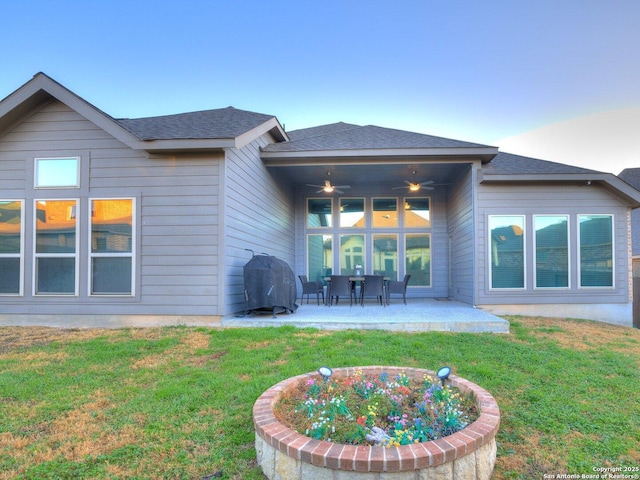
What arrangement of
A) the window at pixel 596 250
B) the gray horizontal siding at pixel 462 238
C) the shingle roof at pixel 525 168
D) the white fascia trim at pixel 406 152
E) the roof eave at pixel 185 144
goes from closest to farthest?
1. the roof eave at pixel 185 144
2. the white fascia trim at pixel 406 152
3. the shingle roof at pixel 525 168
4. the window at pixel 596 250
5. the gray horizontal siding at pixel 462 238

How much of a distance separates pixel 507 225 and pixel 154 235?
22.4 ft

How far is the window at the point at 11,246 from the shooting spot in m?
6.04

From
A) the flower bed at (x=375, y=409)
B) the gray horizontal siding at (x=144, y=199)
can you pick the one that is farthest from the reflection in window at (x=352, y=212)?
the flower bed at (x=375, y=409)

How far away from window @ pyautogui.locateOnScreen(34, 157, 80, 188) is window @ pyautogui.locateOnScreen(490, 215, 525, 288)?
7888 millimetres

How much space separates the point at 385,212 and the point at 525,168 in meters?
3.63

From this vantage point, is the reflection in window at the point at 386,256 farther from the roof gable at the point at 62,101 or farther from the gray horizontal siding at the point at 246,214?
the roof gable at the point at 62,101

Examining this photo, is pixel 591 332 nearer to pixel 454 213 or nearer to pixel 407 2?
pixel 454 213

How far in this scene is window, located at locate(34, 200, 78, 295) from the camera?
19.6ft

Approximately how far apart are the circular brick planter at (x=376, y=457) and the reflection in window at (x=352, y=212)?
802cm

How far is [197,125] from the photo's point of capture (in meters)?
6.70

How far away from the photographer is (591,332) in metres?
5.61

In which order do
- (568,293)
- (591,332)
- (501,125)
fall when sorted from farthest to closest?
(501,125) → (568,293) → (591,332)

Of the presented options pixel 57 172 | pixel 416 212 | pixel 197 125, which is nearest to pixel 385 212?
pixel 416 212

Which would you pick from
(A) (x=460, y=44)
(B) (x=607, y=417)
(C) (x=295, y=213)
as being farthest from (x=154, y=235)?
(A) (x=460, y=44)
